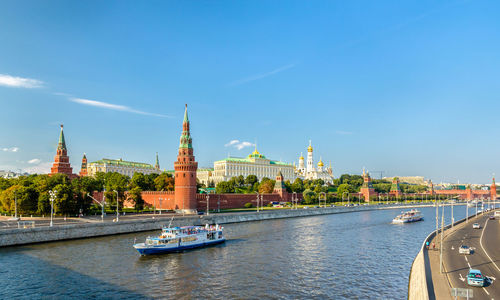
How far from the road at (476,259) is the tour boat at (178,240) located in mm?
29724

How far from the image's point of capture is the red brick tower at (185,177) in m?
88.6

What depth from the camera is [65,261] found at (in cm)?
4172

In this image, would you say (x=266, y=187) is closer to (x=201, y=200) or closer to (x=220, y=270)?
(x=201, y=200)

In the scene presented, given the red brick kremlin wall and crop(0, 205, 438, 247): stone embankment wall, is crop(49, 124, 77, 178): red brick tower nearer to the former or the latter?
the red brick kremlin wall

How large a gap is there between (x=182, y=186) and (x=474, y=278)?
69.2 meters

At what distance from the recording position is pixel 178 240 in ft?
169

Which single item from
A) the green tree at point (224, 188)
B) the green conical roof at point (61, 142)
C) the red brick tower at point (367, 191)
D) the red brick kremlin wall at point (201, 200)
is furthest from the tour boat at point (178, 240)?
the red brick tower at point (367, 191)

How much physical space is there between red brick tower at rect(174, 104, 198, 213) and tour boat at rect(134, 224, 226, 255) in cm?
3082

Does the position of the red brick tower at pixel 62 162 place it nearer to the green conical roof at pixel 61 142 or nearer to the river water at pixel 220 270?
the green conical roof at pixel 61 142

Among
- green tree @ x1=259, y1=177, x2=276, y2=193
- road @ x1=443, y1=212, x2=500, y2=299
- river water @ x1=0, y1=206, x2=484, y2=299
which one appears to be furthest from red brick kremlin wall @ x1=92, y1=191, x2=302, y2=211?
road @ x1=443, y1=212, x2=500, y2=299

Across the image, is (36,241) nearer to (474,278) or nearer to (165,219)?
(165,219)

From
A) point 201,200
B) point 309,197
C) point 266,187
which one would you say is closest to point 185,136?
point 201,200

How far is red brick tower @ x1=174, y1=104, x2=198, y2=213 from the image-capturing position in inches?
3489

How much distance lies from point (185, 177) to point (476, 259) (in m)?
63.7
